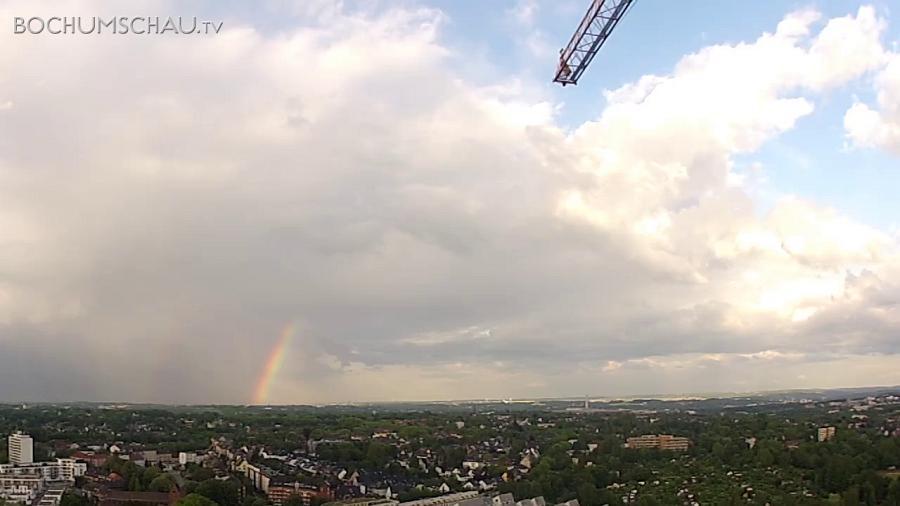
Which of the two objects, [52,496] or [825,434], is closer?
[52,496]

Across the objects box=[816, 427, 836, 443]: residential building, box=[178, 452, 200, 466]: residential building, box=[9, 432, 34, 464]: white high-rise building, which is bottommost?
box=[816, 427, 836, 443]: residential building

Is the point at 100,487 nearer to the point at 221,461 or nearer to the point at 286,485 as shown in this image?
the point at 286,485

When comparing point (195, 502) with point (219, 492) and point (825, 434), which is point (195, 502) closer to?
point (219, 492)

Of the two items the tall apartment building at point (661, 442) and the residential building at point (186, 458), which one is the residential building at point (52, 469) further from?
the tall apartment building at point (661, 442)

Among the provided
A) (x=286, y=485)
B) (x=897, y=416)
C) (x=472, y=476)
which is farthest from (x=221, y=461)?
(x=897, y=416)

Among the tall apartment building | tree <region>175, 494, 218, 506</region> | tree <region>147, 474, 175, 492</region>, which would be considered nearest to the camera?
tree <region>175, 494, 218, 506</region>

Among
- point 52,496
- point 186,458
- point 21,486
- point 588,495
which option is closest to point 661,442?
point 588,495

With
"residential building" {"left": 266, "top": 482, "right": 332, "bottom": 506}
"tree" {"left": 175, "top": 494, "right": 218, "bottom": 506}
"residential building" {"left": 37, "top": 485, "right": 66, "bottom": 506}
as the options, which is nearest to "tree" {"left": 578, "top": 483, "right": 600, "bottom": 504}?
"residential building" {"left": 266, "top": 482, "right": 332, "bottom": 506}

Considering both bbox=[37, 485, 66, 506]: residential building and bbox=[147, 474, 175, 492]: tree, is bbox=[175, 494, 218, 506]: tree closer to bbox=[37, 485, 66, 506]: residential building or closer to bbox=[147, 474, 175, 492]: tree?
bbox=[147, 474, 175, 492]: tree
